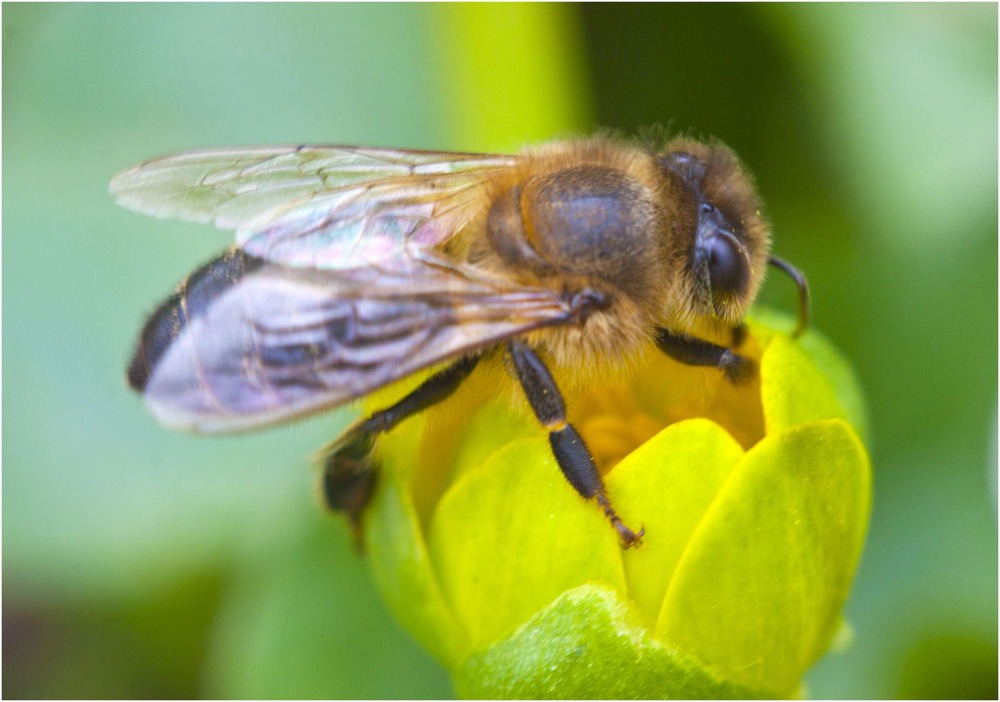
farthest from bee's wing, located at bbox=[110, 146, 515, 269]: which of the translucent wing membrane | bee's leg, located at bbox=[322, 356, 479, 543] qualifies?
bee's leg, located at bbox=[322, 356, 479, 543]

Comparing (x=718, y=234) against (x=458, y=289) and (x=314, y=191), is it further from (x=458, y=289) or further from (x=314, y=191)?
(x=314, y=191)

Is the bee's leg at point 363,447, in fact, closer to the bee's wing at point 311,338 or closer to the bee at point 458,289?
the bee at point 458,289

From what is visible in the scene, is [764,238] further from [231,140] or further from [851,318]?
[231,140]

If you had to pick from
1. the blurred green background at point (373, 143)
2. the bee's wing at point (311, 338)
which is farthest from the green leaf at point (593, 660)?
the blurred green background at point (373, 143)

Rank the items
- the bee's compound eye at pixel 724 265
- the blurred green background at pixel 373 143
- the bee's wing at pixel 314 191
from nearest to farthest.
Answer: the bee's compound eye at pixel 724 265
the bee's wing at pixel 314 191
the blurred green background at pixel 373 143

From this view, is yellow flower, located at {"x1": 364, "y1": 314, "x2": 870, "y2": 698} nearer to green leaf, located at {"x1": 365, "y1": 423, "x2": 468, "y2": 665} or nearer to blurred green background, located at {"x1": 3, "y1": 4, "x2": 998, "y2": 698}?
green leaf, located at {"x1": 365, "y1": 423, "x2": 468, "y2": 665}

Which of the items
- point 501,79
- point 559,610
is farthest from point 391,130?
point 559,610
